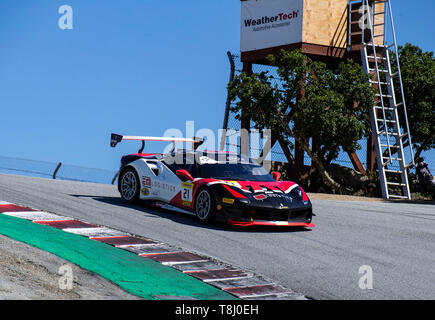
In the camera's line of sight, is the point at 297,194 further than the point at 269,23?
No

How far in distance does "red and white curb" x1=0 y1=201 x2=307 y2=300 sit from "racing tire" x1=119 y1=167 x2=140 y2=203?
2.14m

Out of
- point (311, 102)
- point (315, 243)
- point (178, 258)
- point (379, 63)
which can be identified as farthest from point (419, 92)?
point (178, 258)

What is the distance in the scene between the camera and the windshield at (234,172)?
1012 centimetres

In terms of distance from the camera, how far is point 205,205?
31.7 feet

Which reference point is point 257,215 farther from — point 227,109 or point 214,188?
point 227,109

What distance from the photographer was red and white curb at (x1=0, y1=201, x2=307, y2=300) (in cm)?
582

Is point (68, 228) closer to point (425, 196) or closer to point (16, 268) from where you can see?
point (16, 268)

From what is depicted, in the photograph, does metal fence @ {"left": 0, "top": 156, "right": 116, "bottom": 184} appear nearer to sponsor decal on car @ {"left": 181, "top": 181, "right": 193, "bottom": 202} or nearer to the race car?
the race car

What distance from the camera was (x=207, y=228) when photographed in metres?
9.30

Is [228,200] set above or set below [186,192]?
below

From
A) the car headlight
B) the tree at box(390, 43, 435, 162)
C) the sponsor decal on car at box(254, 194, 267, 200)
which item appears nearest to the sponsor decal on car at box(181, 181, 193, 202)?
the sponsor decal on car at box(254, 194, 267, 200)

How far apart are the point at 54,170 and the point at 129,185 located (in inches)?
521
